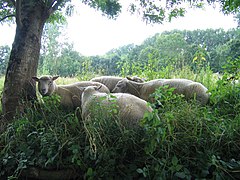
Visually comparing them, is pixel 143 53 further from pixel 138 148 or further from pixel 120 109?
pixel 138 148

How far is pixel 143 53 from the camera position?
343 inches

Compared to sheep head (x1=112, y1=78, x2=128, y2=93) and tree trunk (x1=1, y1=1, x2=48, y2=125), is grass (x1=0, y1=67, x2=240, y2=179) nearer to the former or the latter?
tree trunk (x1=1, y1=1, x2=48, y2=125)

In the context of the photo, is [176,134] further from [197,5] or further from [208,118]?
[197,5]

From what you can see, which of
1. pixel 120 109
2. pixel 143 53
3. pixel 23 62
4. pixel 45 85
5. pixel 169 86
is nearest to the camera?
pixel 120 109

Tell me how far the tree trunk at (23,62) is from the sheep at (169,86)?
4.25 feet

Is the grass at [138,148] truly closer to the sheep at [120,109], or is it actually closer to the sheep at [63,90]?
the sheep at [120,109]

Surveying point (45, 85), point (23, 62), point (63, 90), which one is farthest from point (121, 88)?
point (23, 62)

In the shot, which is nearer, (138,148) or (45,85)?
(138,148)

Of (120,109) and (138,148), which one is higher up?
(120,109)

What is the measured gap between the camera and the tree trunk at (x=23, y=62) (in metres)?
3.16

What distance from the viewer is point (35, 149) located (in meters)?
2.48

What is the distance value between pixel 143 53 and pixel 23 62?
6031mm

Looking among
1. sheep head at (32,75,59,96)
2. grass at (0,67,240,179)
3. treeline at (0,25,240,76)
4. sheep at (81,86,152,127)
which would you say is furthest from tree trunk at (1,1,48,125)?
treeline at (0,25,240,76)

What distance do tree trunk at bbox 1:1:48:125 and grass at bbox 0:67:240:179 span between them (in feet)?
2.08
